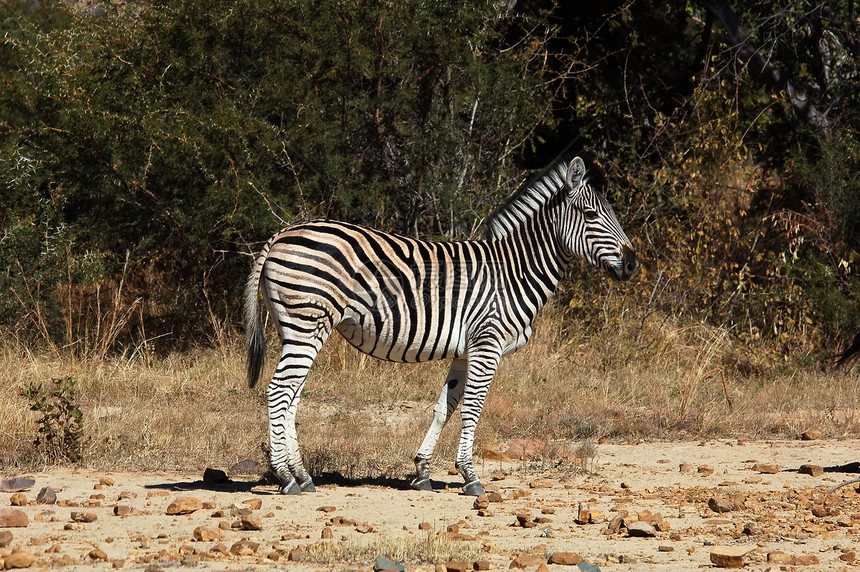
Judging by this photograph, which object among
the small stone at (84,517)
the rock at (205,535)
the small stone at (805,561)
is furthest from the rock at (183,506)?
the small stone at (805,561)

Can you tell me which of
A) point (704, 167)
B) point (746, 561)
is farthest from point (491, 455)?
point (704, 167)

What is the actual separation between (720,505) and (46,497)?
393 cm

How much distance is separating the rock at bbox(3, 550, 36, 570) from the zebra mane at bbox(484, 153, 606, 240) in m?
3.83

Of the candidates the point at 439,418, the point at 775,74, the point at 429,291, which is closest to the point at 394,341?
the point at 429,291

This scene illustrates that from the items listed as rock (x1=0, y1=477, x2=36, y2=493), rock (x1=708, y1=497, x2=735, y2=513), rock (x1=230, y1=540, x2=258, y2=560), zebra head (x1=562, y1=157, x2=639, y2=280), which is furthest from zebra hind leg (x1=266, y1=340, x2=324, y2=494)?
rock (x1=708, y1=497, x2=735, y2=513)

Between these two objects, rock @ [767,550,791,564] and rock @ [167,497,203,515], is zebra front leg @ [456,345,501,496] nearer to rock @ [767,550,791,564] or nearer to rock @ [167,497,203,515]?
rock @ [167,497,203,515]

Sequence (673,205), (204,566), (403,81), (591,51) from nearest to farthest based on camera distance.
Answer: (204,566)
(403,81)
(673,205)
(591,51)

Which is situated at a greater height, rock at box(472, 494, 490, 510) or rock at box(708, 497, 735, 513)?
rock at box(708, 497, 735, 513)

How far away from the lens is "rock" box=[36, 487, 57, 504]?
6148mm

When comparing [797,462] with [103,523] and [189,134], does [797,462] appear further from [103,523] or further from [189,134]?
[189,134]

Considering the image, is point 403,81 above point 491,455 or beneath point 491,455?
above

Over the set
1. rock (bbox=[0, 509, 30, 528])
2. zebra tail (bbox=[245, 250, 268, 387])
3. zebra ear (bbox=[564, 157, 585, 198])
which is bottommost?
rock (bbox=[0, 509, 30, 528])

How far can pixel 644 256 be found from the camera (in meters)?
12.2

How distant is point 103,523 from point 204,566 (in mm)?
1113
